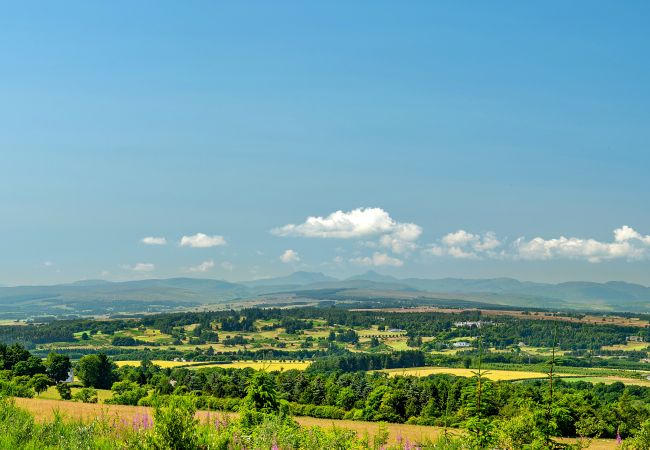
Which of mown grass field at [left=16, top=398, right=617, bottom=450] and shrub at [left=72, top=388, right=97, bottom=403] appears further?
shrub at [left=72, top=388, right=97, bottom=403]

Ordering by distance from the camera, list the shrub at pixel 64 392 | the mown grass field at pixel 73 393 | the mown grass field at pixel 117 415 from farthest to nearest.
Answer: the mown grass field at pixel 73 393
the shrub at pixel 64 392
the mown grass field at pixel 117 415

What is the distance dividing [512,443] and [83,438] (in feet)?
51.9

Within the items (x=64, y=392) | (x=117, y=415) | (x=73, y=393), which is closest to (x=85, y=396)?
(x=64, y=392)

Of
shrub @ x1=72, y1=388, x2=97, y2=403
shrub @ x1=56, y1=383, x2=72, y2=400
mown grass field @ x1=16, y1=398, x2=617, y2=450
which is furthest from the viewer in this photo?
shrub @ x1=56, y1=383, x2=72, y2=400

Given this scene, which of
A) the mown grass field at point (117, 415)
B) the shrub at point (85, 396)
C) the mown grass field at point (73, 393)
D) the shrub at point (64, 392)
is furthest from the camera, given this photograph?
the mown grass field at point (73, 393)

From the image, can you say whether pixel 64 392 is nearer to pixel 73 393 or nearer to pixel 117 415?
pixel 73 393

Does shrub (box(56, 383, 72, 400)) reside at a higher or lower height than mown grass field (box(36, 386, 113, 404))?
higher

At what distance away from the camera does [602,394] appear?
453ft

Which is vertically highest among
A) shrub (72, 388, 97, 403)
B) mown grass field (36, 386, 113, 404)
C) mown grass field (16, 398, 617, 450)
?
mown grass field (16, 398, 617, 450)

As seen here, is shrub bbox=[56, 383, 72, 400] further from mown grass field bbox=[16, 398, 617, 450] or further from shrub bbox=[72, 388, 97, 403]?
mown grass field bbox=[16, 398, 617, 450]

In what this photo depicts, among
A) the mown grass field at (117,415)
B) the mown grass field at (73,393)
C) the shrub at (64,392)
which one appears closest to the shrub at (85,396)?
the shrub at (64,392)

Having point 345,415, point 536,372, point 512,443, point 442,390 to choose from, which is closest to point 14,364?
point 345,415

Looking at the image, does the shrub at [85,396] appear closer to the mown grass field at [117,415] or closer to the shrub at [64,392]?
the shrub at [64,392]

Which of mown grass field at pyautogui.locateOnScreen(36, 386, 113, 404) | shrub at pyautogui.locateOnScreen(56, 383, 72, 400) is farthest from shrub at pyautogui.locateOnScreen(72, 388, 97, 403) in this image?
mown grass field at pyautogui.locateOnScreen(36, 386, 113, 404)
